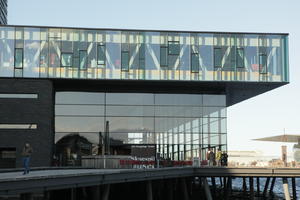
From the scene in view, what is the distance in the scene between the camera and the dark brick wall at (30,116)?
42625 mm

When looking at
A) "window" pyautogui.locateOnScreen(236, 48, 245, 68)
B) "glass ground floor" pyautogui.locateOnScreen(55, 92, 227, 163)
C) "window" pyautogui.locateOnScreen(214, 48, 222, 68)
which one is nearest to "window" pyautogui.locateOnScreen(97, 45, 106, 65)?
"glass ground floor" pyautogui.locateOnScreen(55, 92, 227, 163)

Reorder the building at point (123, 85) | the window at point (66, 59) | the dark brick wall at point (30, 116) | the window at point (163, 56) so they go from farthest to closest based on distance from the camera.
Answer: the window at point (163, 56) → the window at point (66, 59) → the building at point (123, 85) → the dark brick wall at point (30, 116)

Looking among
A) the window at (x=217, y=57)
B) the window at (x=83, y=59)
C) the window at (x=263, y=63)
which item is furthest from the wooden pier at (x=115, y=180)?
the window at (x=217, y=57)

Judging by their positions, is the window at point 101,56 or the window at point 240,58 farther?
the window at point 240,58

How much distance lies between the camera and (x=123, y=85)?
4744cm

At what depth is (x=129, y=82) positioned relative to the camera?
45938mm

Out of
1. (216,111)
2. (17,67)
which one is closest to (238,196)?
(216,111)

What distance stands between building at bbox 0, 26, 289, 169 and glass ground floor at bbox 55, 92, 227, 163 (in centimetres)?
9

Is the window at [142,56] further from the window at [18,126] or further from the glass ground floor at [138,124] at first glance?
the window at [18,126]

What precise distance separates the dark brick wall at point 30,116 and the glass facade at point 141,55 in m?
1.06

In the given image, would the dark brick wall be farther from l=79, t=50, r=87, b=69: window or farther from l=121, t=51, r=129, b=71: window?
l=121, t=51, r=129, b=71: window

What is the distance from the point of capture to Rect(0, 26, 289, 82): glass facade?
43.2 meters

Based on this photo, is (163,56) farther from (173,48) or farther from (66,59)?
(66,59)

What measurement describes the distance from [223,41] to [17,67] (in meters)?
17.5
